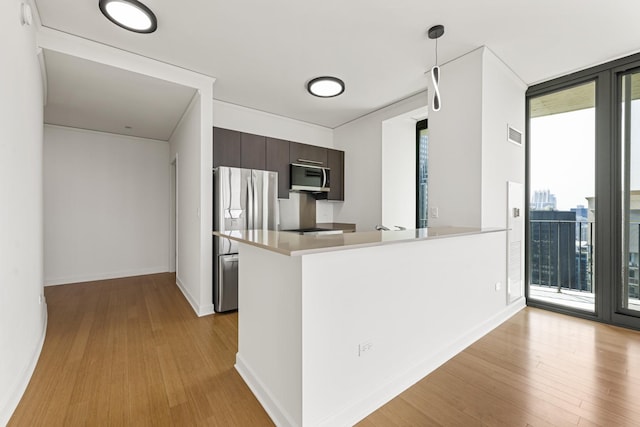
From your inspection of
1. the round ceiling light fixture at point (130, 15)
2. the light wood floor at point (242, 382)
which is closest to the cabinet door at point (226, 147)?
the round ceiling light fixture at point (130, 15)

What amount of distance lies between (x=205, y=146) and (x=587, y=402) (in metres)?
3.79

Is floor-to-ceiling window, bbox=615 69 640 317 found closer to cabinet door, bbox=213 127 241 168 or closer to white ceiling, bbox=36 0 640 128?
white ceiling, bbox=36 0 640 128

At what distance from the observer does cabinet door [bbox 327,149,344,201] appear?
15.6ft

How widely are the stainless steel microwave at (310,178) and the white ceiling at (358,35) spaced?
1.27 m

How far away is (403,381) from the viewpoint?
1.79 metres

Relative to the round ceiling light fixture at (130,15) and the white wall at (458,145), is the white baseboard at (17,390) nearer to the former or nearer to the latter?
the round ceiling light fixture at (130,15)

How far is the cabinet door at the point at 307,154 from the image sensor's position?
4.21m

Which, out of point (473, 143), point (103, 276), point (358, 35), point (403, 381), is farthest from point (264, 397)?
point (103, 276)

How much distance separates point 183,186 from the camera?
4.02 meters

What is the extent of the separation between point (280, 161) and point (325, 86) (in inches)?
48.1

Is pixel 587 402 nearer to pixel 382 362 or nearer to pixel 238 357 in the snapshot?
pixel 382 362

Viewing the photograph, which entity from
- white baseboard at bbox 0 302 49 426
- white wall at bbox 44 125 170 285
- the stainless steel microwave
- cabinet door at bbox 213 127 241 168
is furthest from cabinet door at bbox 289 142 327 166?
white baseboard at bbox 0 302 49 426

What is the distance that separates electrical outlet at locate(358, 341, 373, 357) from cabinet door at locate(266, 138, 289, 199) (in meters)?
2.85

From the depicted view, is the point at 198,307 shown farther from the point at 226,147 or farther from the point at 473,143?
the point at 473,143
